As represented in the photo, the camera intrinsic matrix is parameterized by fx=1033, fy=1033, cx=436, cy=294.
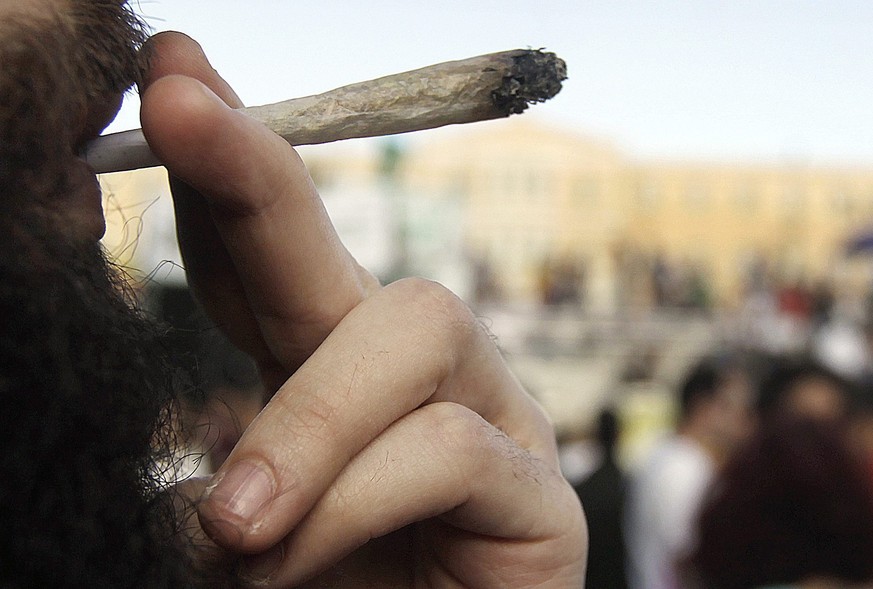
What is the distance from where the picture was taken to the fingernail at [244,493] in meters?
0.87

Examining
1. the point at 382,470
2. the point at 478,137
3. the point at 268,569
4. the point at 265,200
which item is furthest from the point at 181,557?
the point at 478,137

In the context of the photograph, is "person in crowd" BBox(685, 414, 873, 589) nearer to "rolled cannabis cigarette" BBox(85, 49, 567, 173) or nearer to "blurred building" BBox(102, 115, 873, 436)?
"rolled cannabis cigarette" BBox(85, 49, 567, 173)

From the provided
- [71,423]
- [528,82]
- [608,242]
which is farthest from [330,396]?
[608,242]

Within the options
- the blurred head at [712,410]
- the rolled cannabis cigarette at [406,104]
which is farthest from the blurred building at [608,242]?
the rolled cannabis cigarette at [406,104]

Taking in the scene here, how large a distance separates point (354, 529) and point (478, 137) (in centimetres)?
4954

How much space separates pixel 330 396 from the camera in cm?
95

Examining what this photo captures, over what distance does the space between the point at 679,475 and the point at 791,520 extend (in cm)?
211

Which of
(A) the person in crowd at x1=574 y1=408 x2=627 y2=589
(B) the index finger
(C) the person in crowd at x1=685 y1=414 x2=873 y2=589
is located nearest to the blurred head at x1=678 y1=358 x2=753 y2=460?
(A) the person in crowd at x1=574 y1=408 x2=627 y2=589

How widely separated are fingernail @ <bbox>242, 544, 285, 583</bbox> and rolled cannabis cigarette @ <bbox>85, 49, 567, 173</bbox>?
0.37 m

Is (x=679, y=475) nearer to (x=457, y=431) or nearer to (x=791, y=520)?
(x=791, y=520)

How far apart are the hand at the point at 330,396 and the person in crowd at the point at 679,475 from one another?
3442 mm

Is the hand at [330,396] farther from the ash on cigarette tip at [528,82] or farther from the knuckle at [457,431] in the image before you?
the ash on cigarette tip at [528,82]

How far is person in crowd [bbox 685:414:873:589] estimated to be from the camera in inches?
116

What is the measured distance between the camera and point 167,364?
3.01 ft
